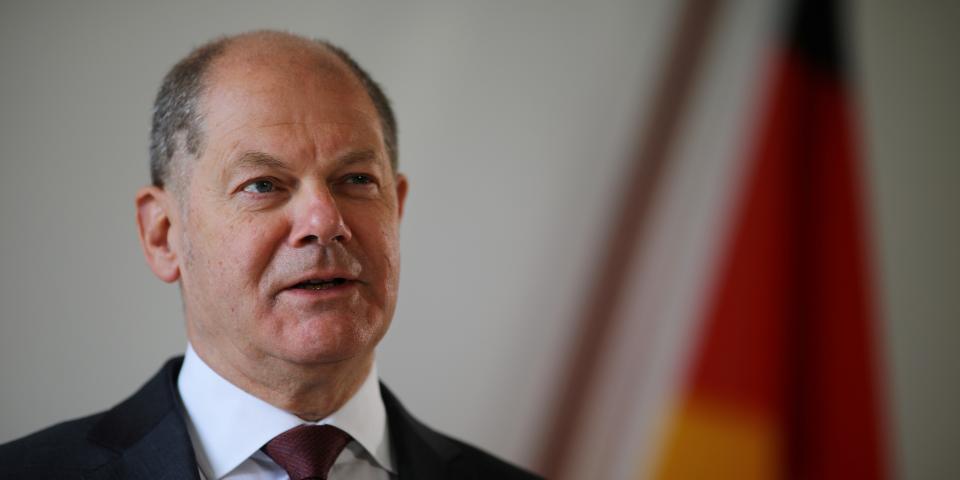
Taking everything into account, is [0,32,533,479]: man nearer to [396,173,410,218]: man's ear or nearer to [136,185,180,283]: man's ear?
[136,185,180,283]: man's ear

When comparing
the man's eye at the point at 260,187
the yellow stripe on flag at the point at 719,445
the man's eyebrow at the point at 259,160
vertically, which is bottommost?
the yellow stripe on flag at the point at 719,445

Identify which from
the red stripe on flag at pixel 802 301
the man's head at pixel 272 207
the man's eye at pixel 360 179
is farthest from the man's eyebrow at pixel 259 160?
the red stripe on flag at pixel 802 301

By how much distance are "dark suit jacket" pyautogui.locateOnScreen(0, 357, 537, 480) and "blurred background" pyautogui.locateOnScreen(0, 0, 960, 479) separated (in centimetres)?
50

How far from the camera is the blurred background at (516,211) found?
1713 millimetres

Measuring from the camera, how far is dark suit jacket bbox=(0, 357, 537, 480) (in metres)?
1.18

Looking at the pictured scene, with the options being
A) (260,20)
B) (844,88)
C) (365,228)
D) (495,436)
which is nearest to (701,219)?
(844,88)

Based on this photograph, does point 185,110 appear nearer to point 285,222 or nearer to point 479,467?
point 285,222

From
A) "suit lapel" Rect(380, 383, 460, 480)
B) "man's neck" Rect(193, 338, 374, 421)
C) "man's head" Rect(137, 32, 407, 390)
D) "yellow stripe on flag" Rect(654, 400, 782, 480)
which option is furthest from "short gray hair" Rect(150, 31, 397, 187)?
"yellow stripe on flag" Rect(654, 400, 782, 480)

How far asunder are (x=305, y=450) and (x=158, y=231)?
426mm

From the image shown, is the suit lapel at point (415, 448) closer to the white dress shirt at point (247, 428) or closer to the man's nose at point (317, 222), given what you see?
the white dress shirt at point (247, 428)

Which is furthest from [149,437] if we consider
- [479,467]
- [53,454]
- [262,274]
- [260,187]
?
[479,467]

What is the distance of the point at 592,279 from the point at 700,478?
26.1 inches

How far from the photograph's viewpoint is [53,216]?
67.2 inches

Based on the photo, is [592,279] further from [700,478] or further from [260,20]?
[260,20]
